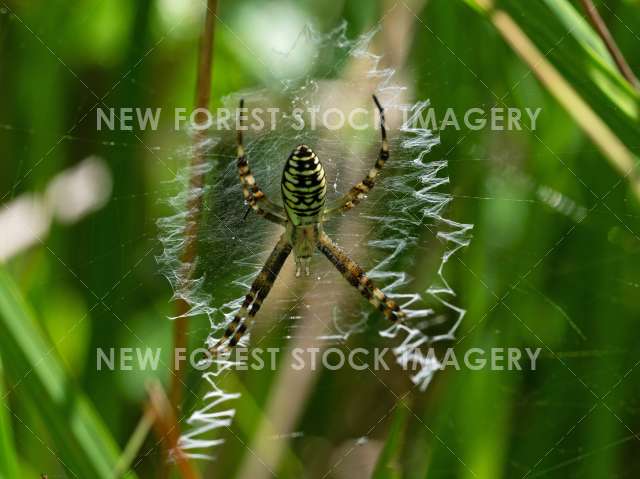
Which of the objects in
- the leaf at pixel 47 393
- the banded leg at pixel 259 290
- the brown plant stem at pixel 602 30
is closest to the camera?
the leaf at pixel 47 393

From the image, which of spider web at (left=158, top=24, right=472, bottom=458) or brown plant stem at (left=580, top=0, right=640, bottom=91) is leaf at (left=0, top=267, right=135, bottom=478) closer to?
spider web at (left=158, top=24, right=472, bottom=458)

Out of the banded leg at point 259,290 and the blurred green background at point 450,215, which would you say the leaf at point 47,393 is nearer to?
the blurred green background at point 450,215

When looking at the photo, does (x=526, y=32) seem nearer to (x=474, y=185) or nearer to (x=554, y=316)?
(x=474, y=185)

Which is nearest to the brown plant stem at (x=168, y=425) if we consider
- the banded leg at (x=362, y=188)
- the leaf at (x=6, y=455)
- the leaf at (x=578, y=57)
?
the leaf at (x=6, y=455)

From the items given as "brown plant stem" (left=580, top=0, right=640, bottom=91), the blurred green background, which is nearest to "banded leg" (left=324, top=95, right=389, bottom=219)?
the blurred green background

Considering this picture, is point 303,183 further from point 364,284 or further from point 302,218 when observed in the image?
point 364,284

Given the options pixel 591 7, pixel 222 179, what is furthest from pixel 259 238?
pixel 591 7

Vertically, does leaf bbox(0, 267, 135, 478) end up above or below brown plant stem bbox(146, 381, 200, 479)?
above
